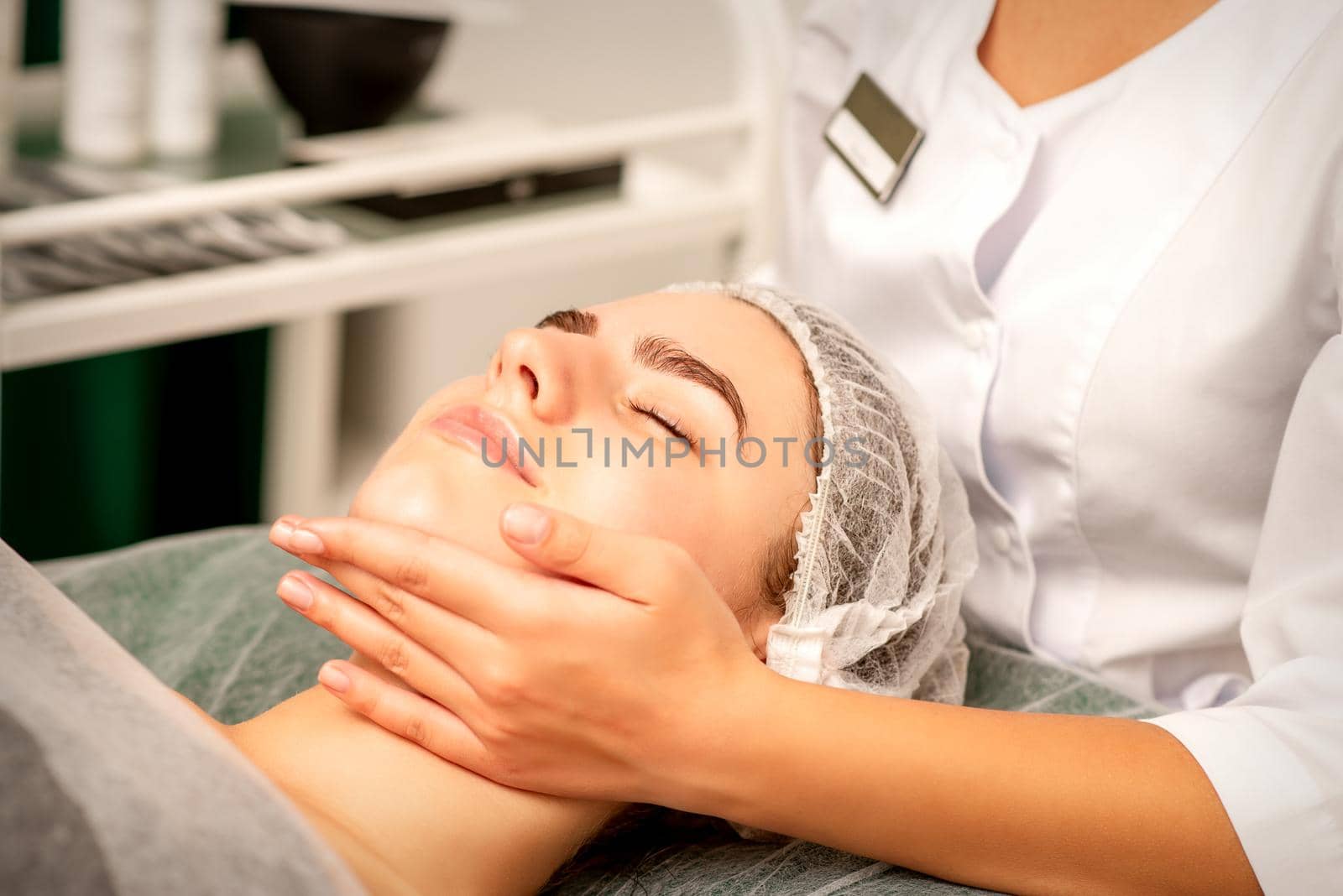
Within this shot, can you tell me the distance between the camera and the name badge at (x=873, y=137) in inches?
50.6

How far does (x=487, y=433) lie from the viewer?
3.22 feet

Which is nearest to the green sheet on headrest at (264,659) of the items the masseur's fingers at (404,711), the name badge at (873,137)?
the masseur's fingers at (404,711)

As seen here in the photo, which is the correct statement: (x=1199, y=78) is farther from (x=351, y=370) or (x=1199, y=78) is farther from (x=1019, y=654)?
(x=351, y=370)

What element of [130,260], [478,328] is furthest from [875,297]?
[478,328]

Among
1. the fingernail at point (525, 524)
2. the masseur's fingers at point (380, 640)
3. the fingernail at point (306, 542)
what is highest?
the fingernail at point (525, 524)

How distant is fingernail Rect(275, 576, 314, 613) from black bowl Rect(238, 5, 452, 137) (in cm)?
135

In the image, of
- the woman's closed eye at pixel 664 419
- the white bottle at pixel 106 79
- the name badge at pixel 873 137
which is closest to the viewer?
the woman's closed eye at pixel 664 419

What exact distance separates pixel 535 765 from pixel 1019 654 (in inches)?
21.6

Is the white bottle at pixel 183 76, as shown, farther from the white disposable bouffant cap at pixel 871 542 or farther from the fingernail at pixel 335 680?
the fingernail at pixel 335 680

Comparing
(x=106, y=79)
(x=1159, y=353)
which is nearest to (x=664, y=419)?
(x=1159, y=353)

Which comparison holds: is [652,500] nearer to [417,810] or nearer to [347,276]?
[417,810]

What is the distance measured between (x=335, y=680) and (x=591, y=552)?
227 millimetres

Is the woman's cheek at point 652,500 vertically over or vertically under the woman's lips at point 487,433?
under

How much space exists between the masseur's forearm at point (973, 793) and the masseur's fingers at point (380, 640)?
17 cm
